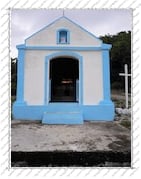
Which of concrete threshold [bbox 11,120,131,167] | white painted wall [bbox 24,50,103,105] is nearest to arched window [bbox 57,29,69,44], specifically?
white painted wall [bbox 24,50,103,105]

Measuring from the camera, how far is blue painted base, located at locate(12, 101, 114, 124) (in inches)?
192

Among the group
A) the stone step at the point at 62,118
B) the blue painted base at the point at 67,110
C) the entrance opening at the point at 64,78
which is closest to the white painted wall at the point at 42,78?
the blue painted base at the point at 67,110

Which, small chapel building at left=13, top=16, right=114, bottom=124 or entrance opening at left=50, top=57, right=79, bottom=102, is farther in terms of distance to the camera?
entrance opening at left=50, top=57, right=79, bottom=102

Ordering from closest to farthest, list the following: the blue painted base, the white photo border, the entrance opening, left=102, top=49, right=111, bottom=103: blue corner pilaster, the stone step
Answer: the white photo border, the stone step, the blue painted base, left=102, top=49, right=111, bottom=103: blue corner pilaster, the entrance opening

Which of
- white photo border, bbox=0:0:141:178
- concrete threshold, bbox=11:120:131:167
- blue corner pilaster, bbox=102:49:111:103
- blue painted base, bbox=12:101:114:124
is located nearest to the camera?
white photo border, bbox=0:0:141:178

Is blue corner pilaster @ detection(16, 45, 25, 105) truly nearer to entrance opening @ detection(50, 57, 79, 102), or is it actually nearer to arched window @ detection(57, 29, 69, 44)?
arched window @ detection(57, 29, 69, 44)

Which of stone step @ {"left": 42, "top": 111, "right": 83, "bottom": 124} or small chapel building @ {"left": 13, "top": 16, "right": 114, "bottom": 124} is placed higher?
small chapel building @ {"left": 13, "top": 16, "right": 114, "bottom": 124}

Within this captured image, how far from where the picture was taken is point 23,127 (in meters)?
4.07

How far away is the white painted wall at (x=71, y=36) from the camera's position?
502cm

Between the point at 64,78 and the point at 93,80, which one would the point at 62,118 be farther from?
the point at 64,78

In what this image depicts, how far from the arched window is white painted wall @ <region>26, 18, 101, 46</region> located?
9cm

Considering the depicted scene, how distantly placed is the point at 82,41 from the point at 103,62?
0.66 metres

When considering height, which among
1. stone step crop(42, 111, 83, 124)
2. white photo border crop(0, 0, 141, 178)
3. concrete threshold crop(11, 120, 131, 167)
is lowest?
concrete threshold crop(11, 120, 131, 167)

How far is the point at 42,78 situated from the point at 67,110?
90 cm
